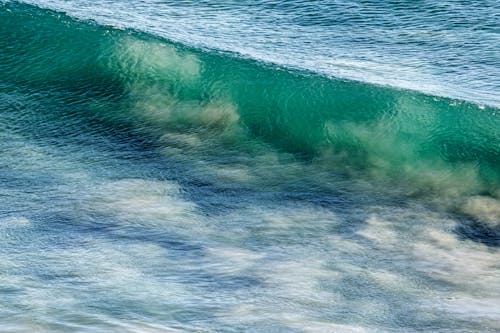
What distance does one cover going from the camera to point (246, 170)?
42.1ft

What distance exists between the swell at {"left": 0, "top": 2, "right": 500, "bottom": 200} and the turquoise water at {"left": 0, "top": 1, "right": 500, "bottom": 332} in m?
0.04

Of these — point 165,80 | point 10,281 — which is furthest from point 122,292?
point 165,80

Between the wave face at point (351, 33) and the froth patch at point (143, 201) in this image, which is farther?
the wave face at point (351, 33)

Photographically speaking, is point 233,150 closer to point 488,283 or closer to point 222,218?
point 222,218

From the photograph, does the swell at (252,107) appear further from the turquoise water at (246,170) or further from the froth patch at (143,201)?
the froth patch at (143,201)

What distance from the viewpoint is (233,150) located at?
1345 centimetres

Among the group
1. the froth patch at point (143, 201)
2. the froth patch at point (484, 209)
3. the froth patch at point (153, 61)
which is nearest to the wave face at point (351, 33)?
the froth patch at point (153, 61)

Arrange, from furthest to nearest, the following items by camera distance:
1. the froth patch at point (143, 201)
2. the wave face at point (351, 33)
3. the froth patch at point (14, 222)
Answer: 1. the wave face at point (351, 33)
2. the froth patch at point (143, 201)
3. the froth patch at point (14, 222)

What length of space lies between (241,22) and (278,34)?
99cm

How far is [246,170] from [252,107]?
2316 mm

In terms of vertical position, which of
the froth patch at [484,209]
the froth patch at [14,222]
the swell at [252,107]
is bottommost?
the froth patch at [14,222]

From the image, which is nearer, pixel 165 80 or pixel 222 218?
pixel 222 218

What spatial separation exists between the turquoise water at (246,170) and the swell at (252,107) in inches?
1.5

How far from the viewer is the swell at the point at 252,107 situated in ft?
43.3
